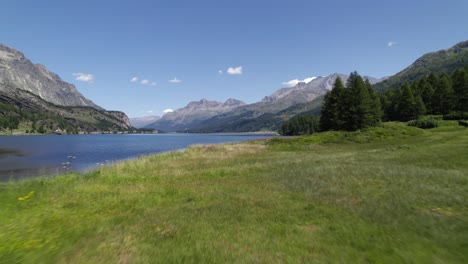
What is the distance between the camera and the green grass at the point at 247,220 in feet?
27.7

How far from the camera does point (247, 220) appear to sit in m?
11.6

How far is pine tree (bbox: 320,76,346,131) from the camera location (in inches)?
3250

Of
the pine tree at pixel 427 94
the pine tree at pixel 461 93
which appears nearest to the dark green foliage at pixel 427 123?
the pine tree at pixel 461 93

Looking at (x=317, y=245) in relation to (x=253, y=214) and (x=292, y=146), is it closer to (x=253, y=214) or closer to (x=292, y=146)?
(x=253, y=214)

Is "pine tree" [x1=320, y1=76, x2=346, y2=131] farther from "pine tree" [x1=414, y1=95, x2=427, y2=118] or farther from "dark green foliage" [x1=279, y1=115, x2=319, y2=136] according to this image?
"dark green foliage" [x1=279, y1=115, x2=319, y2=136]

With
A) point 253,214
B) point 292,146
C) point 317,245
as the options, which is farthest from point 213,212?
point 292,146

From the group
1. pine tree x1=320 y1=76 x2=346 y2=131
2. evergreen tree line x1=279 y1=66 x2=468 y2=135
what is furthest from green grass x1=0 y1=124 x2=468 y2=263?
pine tree x1=320 y1=76 x2=346 y2=131

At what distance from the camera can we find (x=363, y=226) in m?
10.4

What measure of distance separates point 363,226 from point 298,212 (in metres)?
2.85

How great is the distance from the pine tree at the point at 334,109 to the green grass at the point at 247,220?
62507 millimetres

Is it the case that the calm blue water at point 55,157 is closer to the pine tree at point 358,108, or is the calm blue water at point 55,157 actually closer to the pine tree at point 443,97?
the pine tree at point 358,108

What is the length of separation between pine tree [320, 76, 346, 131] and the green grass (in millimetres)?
62507

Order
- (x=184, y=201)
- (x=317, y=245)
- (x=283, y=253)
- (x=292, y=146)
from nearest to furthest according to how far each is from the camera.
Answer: (x=283, y=253), (x=317, y=245), (x=184, y=201), (x=292, y=146)

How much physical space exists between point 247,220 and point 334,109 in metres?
81.0
